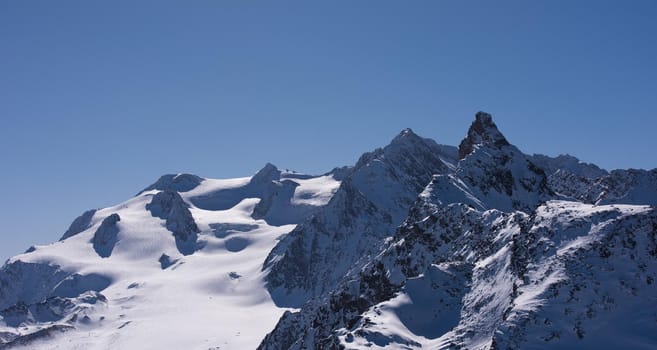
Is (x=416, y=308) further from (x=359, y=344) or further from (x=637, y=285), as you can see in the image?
(x=637, y=285)

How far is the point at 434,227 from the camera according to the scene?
367 feet

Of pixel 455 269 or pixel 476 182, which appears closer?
pixel 455 269

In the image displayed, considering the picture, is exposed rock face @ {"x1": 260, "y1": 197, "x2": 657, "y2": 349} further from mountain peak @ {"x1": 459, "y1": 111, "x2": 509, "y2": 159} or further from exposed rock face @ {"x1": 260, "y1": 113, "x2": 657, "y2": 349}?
mountain peak @ {"x1": 459, "y1": 111, "x2": 509, "y2": 159}

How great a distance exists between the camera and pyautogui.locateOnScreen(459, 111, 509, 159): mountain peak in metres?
167

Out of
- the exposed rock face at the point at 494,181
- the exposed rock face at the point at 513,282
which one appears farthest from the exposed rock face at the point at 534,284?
the exposed rock face at the point at 494,181

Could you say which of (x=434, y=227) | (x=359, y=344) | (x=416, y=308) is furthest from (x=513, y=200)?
(x=359, y=344)

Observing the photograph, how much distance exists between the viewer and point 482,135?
569 feet

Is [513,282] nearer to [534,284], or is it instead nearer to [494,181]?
[534,284]

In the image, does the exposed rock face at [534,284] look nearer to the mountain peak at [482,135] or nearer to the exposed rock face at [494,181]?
the exposed rock face at [494,181]

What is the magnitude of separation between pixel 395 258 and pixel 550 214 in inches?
1341

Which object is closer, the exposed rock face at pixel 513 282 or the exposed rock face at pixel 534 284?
the exposed rock face at pixel 513 282

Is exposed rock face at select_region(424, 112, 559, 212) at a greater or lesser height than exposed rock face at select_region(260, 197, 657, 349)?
greater

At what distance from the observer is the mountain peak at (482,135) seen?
548 feet

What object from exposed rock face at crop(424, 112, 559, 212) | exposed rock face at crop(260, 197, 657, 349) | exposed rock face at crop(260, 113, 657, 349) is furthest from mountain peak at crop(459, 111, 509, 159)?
exposed rock face at crop(260, 197, 657, 349)
